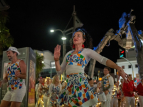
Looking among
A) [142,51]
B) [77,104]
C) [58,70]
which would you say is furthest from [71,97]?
[142,51]

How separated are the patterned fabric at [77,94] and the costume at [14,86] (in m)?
1.78

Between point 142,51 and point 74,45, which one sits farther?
point 142,51

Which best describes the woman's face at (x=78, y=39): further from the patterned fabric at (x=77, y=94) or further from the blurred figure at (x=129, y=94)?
the blurred figure at (x=129, y=94)

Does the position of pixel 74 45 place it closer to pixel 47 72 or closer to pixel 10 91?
pixel 10 91

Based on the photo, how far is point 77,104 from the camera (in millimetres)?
2738

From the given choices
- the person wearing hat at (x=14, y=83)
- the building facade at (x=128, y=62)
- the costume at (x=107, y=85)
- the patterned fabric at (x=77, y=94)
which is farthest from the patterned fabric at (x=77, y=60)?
the building facade at (x=128, y=62)

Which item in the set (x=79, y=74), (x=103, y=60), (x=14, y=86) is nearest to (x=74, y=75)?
(x=79, y=74)

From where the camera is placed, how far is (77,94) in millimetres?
2764

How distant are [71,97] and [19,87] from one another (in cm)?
205

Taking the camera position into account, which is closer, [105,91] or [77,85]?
[77,85]

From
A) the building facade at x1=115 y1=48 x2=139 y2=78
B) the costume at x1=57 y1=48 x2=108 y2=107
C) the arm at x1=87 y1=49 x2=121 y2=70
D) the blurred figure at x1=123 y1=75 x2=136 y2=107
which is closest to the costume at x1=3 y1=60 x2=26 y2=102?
the costume at x1=57 y1=48 x2=108 y2=107

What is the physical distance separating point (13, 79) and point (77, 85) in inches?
86.0

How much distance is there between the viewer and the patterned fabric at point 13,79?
438cm

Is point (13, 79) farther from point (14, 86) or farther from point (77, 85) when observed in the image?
point (77, 85)
